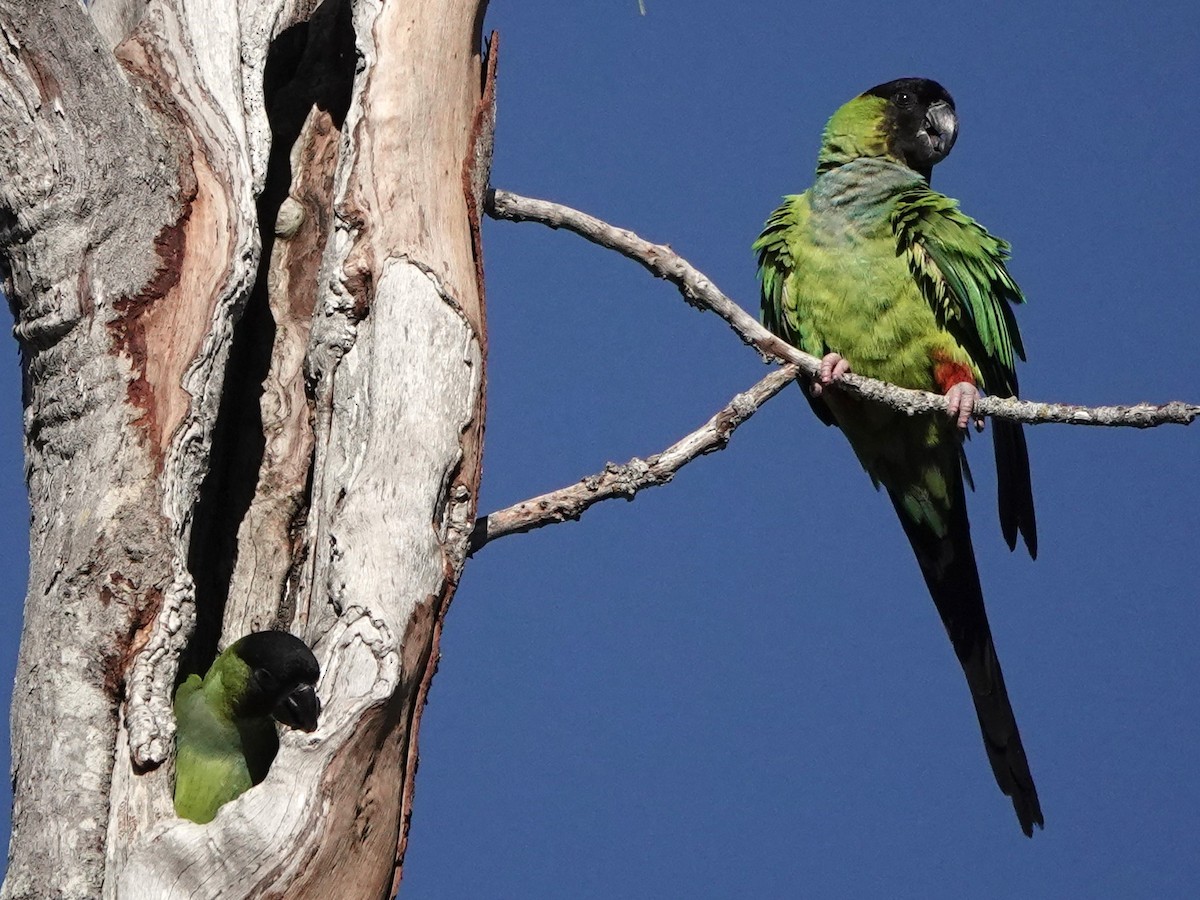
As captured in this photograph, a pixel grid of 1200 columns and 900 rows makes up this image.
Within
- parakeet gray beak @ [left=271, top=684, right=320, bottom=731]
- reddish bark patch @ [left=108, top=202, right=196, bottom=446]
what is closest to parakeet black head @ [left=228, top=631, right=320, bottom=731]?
parakeet gray beak @ [left=271, top=684, right=320, bottom=731]

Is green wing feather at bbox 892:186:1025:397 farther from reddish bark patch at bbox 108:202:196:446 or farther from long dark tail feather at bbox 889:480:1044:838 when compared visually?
reddish bark patch at bbox 108:202:196:446

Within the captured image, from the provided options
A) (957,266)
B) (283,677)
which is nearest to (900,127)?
(957,266)

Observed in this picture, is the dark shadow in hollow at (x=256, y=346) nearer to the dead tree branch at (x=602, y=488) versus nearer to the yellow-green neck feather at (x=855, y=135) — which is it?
the dead tree branch at (x=602, y=488)

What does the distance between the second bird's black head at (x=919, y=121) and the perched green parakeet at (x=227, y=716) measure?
2410 mm

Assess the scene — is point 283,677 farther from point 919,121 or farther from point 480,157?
point 919,121

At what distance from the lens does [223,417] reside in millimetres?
2684

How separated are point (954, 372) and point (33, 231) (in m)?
2.26

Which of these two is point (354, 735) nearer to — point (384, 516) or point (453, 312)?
point (384, 516)

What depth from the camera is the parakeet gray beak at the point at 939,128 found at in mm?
3756

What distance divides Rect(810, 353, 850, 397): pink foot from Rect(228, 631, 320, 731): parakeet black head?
1427 mm

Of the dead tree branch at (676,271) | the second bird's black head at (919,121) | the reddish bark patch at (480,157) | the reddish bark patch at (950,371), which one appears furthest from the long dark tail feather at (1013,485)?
the reddish bark patch at (480,157)

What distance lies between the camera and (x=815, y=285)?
347 cm

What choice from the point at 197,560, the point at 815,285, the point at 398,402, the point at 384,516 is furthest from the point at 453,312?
the point at 815,285

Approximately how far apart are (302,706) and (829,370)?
5.35ft
